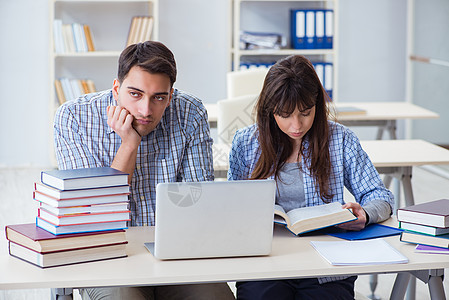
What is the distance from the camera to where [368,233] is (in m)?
1.84

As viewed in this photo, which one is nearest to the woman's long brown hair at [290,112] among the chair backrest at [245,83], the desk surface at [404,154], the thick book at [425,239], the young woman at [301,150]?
the young woman at [301,150]

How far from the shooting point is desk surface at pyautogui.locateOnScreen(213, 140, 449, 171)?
2.90 m

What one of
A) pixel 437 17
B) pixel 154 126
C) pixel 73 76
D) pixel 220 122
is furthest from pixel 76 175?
pixel 437 17

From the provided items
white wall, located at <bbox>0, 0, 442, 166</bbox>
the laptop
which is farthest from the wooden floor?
the laptop

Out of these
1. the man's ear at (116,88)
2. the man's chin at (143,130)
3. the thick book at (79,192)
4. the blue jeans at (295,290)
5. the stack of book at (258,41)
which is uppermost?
the stack of book at (258,41)

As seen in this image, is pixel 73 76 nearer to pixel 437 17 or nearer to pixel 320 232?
pixel 437 17

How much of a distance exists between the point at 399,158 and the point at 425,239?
4.23ft

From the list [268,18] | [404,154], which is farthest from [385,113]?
[268,18]

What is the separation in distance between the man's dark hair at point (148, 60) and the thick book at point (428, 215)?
2.60 feet

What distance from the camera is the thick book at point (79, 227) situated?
5.15 ft

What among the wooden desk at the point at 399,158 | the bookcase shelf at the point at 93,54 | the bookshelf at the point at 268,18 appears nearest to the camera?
the wooden desk at the point at 399,158

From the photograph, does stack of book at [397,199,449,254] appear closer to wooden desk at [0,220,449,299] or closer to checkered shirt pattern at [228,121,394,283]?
wooden desk at [0,220,449,299]

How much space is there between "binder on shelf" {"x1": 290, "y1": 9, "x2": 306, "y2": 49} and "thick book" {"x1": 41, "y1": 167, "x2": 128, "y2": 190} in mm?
4046

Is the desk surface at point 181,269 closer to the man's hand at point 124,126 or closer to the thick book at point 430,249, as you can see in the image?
the thick book at point 430,249
